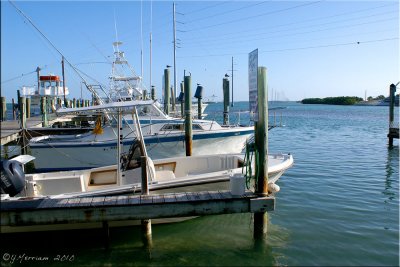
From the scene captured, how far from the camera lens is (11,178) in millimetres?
7035

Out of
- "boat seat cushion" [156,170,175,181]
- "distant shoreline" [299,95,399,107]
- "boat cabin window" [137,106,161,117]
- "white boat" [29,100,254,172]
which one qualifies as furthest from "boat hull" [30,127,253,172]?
"distant shoreline" [299,95,399,107]

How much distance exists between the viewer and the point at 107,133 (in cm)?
1545

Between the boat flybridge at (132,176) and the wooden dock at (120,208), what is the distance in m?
0.60

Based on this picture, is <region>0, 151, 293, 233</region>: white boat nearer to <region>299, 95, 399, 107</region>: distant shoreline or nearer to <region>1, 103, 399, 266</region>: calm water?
<region>1, 103, 399, 266</region>: calm water

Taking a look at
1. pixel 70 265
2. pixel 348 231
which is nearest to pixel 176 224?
pixel 70 265

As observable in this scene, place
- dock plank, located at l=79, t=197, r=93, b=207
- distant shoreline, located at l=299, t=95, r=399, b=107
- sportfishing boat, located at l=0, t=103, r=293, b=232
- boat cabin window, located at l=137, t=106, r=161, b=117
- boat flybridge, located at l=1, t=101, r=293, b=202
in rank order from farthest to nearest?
distant shoreline, located at l=299, t=95, r=399, b=107 → boat cabin window, located at l=137, t=106, r=161, b=117 → boat flybridge, located at l=1, t=101, r=293, b=202 → sportfishing boat, located at l=0, t=103, r=293, b=232 → dock plank, located at l=79, t=197, r=93, b=207

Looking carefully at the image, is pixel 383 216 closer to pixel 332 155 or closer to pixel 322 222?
pixel 322 222

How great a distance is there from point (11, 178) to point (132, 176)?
2809 millimetres

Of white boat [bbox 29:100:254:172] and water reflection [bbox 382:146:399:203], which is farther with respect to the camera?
white boat [bbox 29:100:254:172]

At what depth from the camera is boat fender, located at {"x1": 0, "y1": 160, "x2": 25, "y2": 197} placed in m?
6.97

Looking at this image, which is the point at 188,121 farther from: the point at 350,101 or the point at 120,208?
the point at 350,101

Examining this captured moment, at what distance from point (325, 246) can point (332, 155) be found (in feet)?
38.6

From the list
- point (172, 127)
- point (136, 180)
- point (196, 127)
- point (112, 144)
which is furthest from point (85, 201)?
point (196, 127)

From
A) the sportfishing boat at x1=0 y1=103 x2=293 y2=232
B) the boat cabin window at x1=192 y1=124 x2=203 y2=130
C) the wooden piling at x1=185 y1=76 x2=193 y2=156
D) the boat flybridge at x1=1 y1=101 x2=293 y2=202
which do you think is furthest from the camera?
the boat cabin window at x1=192 y1=124 x2=203 y2=130
